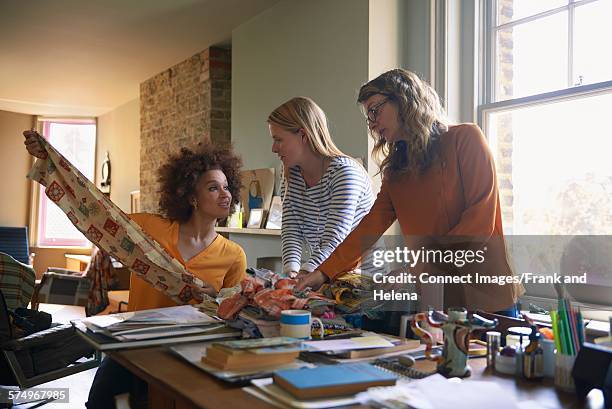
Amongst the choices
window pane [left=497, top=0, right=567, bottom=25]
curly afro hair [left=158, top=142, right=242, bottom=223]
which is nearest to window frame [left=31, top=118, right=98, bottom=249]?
curly afro hair [left=158, top=142, right=242, bottom=223]

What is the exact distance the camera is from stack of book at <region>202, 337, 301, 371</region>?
114cm

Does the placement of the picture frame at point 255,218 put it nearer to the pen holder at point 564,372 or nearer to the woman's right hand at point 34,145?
the woman's right hand at point 34,145

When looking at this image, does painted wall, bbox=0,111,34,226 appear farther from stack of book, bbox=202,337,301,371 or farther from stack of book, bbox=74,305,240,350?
stack of book, bbox=202,337,301,371

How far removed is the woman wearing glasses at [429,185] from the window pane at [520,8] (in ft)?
4.17

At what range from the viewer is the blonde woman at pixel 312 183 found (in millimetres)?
2070

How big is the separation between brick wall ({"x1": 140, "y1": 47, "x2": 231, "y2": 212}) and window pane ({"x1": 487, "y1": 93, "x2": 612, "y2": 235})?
2.75m

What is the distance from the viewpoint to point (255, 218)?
4.43 m

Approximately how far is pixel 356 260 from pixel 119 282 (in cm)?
533

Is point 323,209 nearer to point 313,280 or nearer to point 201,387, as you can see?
point 313,280

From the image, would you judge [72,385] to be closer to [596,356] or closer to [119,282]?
[119,282]

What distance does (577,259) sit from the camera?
2.52 metres

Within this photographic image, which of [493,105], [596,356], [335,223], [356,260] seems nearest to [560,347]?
[596,356]

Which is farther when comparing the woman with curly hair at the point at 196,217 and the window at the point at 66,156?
the window at the point at 66,156

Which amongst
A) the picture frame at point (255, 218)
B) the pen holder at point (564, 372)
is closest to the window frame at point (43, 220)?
the picture frame at point (255, 218)
